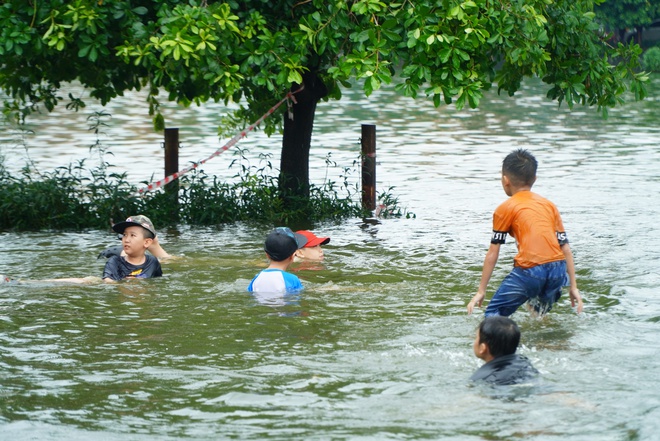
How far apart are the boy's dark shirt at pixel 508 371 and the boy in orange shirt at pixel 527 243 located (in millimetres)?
1227

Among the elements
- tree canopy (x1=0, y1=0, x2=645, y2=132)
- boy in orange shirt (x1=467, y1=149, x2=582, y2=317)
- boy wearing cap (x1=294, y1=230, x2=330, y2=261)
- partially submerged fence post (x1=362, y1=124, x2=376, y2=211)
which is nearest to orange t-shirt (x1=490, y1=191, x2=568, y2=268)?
boy in orange shirt (x1=467, y1=149, x2=582, y2=317)

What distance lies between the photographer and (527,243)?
312 inches

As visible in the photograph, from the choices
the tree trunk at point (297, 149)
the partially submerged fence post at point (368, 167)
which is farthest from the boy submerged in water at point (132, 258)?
the partially submerged fence post at point (368, 167)

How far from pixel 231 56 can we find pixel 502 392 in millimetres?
6462

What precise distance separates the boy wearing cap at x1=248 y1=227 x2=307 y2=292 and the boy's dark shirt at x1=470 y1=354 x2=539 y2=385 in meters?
2.55

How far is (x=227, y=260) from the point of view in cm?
1183

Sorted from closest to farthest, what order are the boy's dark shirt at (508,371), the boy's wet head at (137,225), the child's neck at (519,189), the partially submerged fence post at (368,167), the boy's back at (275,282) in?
the boy's dark shirt at (508,371), the child's neck at (519,189), the boy's back at (275,282), the boy's wet head at (137,225), the partially submerged fence post at (368,167)

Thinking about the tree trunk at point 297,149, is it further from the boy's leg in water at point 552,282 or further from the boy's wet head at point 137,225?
the boy's leg in water at point 552,282

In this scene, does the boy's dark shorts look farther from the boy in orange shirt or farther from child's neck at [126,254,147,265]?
child's neck at [126,254,147,265]

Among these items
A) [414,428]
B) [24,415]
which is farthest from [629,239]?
[24,415]

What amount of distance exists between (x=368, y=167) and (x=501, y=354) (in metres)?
8.61

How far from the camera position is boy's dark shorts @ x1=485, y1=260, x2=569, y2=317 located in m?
7.98

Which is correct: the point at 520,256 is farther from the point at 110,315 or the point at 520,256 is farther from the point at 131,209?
the point at 131,209

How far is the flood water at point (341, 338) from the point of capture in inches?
250
